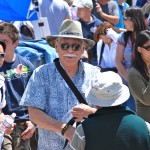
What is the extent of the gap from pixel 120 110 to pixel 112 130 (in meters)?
0.15

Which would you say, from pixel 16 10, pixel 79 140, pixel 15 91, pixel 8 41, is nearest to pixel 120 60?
pixel 8 41

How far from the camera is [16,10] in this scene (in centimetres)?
823

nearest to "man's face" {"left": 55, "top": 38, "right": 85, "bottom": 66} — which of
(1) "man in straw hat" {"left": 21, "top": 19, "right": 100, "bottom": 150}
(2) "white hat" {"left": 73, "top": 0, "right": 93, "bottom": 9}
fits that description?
(1) "man in straw hat" {"left": 21, "top": 19, "right": 100, "bottom": 150}

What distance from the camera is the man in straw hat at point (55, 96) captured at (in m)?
4.43

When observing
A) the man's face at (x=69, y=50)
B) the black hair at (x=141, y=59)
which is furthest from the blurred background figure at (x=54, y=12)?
the man's face at (x=69, y=50)

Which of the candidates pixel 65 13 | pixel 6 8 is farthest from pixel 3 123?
pixel 65 13

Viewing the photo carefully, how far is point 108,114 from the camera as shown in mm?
3613

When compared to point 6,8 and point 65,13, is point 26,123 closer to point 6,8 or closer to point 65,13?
point 6,8

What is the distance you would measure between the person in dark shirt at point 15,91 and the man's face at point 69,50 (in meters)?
1.17

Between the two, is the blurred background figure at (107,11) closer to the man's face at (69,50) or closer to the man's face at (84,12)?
the man's face at (84,12)

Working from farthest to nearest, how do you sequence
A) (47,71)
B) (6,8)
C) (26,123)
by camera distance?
(6,8) < (26,123) < (47,71)

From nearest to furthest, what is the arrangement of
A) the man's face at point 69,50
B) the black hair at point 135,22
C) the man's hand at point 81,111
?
the man's hand at point 81,111 < the man's face at point 69,50 < the black hair at point 135,22

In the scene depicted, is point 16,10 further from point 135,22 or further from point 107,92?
point 107,92

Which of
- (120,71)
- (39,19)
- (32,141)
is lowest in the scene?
(32,141)
